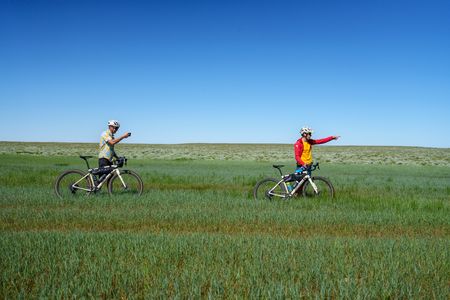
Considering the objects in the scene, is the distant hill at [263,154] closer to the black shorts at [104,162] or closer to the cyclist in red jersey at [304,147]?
the cyclist in red jersey at [304,147]

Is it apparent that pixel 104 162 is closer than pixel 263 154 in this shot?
Yes

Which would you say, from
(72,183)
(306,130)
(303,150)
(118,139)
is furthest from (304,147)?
(72,183)

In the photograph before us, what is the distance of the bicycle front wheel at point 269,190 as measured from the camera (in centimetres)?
1253

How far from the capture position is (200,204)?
1134cm

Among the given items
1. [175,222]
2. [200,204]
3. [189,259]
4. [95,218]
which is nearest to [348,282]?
[189,259]

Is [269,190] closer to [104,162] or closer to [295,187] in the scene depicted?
[295,187]

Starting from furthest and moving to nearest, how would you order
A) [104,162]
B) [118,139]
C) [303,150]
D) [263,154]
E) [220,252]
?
[263,154] < [104,162] < [303,150] < [118,139] < [220,252]

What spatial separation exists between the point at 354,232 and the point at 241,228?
2.48m

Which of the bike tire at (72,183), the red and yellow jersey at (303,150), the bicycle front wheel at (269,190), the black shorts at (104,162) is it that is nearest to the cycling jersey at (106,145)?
the black shorts at (104,162)

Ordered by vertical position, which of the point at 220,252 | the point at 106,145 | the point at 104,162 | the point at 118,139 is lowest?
the point at 220,252

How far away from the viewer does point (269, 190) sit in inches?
493

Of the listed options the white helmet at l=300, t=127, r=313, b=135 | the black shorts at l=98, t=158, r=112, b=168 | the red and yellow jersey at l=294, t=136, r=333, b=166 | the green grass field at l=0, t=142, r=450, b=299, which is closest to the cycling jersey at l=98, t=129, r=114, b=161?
the black shorts at l=98, t=158, r=112, b=168

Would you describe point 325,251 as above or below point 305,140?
below

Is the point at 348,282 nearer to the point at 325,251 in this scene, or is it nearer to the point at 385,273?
the point at 385,273
